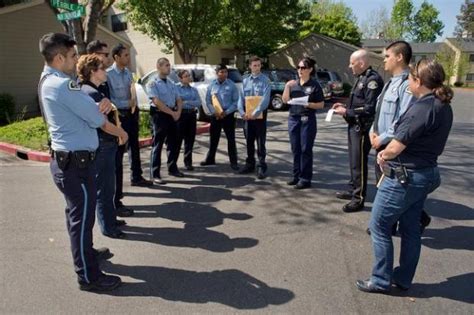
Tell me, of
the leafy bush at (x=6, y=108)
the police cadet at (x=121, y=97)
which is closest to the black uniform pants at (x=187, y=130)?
the police cadet at (x=121, y=97)

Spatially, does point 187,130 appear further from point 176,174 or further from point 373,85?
point 373,85

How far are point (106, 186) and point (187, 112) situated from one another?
3.07m

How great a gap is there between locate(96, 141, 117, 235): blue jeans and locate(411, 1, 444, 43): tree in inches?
3302

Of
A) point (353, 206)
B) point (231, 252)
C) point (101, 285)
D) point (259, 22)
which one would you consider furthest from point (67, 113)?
point (259, 22)

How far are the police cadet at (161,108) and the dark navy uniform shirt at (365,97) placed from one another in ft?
9.42

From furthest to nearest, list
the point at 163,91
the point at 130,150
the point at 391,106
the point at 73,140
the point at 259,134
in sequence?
the point at 259,134, the point at 163,91, the point at 130,150, the point at 391,106, the point at 73,140

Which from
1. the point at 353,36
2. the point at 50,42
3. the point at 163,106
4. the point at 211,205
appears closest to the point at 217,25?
the point at 163,106

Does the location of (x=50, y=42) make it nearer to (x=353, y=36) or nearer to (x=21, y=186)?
(x=21, y=186)

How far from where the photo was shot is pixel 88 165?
313cm

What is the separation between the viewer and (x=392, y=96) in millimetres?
3578

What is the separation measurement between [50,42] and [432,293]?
362cm

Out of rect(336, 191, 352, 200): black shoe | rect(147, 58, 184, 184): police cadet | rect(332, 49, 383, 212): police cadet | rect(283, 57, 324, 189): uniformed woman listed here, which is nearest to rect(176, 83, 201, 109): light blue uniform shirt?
rect(147, 58, 184, 184): police cadet

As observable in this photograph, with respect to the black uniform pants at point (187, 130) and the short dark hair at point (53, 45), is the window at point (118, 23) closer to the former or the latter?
the black uniform pants at point (187, 130)

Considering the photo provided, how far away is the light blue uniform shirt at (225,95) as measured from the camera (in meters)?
7.04
